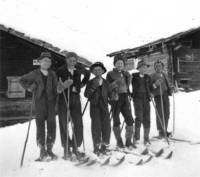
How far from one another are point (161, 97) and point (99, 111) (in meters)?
1.95

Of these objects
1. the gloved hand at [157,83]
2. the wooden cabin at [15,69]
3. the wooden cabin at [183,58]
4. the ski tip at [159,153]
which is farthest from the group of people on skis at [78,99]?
the wooden cabin at [183,58]

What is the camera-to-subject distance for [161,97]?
7.33 m

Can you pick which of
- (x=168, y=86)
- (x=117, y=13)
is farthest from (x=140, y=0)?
(x=168, y=86)

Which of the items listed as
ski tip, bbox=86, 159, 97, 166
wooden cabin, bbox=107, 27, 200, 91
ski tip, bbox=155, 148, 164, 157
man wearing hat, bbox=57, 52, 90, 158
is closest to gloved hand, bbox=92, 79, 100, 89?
man wearing hat, bbox=57, 52, 90, 158

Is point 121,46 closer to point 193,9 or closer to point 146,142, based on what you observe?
point 193,9

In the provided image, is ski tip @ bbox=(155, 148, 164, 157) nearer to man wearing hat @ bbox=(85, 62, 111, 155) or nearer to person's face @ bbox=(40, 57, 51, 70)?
man wearing hat @ bbox=(85, 62, 111, 155)

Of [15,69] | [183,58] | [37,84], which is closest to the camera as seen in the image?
[37,84]

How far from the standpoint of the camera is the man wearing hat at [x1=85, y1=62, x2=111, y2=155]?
5969 mm

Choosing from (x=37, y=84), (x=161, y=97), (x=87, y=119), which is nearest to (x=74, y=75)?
(x=37, y=84)

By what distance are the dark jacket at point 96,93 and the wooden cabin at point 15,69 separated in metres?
4.44

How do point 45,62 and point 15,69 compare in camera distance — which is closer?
point 45,62

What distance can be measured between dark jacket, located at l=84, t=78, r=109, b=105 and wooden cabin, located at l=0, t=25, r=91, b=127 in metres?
4.44

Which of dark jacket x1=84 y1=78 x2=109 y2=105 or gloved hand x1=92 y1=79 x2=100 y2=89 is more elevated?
gloved hand x1=92 y1=79 x2=100 y2=89

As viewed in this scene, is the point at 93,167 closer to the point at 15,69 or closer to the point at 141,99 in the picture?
the point at 141,99
